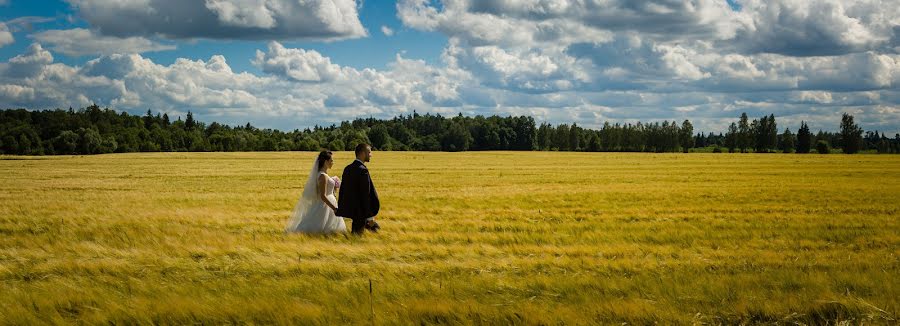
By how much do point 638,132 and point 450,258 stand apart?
7287 inches

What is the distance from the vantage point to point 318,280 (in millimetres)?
8023

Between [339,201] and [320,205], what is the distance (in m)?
0.45

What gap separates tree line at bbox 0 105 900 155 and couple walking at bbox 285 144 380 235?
4548 inches

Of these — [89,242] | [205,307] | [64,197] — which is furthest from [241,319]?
[64,197]

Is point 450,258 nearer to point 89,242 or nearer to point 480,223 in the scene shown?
point 480,223

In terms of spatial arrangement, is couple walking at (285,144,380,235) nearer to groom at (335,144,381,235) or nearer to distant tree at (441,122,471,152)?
groom at (335,144,381,235)

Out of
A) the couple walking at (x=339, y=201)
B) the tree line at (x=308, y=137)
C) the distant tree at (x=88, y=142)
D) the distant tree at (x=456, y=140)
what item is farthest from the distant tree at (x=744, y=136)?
the couple walking at (x=339, y=201)

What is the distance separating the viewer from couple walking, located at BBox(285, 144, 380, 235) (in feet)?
43.9

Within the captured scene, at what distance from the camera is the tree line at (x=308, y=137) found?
375ft

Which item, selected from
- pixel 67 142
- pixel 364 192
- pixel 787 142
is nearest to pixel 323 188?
pixel 364 192

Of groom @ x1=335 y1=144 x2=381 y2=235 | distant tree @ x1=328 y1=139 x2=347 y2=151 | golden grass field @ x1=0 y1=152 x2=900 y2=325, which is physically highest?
groom @ x1=335 y1=144 x2=381 y2=235

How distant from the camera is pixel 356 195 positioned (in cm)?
1338

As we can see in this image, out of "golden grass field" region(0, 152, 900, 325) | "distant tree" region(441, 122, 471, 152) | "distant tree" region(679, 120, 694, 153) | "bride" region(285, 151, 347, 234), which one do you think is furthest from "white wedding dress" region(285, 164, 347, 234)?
"distant tree" region(679, 120, 694, 153)

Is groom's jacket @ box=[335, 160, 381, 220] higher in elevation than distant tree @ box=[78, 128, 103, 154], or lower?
higher
